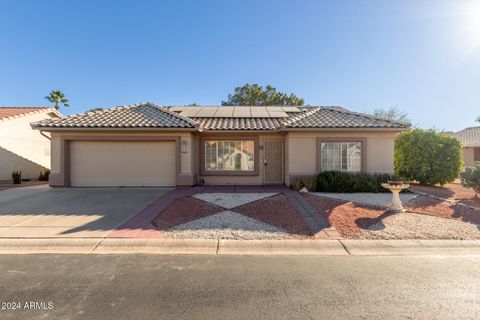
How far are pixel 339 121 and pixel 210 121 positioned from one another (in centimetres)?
674

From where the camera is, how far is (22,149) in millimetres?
16688

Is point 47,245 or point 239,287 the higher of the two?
point 47,245

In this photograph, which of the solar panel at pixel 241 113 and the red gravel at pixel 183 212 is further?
the solar panel at pixel 241 113

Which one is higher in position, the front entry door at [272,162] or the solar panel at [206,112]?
the solar panel at [206,112]

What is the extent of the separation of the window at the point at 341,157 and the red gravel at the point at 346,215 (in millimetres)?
3298

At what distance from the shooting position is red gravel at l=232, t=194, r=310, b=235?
20.4 feet

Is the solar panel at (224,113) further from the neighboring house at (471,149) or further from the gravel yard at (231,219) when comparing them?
the neighboring house at (471,149)

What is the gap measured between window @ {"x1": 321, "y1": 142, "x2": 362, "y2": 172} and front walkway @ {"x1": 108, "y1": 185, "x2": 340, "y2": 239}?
335 centimetres

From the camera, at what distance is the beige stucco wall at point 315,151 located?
11.6 meters

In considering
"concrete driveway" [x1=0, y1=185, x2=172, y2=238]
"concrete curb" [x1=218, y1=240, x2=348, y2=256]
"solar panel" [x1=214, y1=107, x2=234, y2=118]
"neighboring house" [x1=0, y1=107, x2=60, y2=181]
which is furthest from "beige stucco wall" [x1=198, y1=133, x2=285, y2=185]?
"neighboring house" [x1=0, y1=107, x2=60, y2=181]

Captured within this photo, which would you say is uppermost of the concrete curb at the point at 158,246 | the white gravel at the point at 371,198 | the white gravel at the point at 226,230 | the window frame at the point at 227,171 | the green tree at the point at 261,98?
the green tree at the point at 261,98

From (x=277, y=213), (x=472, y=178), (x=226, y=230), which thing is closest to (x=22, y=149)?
(x=226, y=230)

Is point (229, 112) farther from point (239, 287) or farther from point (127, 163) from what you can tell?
point (239, 287)

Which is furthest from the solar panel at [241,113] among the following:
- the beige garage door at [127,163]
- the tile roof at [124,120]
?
the beige garage door at [127,163]
